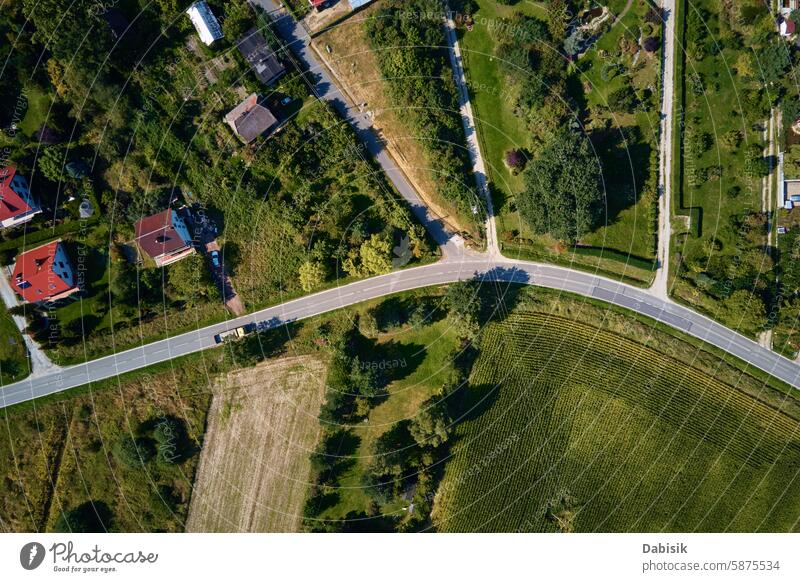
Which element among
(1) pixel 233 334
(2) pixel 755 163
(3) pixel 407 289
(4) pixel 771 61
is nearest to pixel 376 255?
(3) pixel 407 289

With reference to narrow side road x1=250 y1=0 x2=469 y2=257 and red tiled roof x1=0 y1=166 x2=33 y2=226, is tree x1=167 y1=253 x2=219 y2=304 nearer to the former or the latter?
red tiled roof x1=0 y1=166 x2=33 y2=226

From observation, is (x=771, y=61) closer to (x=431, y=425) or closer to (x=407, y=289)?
(x=407, y=289)

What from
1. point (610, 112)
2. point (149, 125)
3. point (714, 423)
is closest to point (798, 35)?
point (610, 112)

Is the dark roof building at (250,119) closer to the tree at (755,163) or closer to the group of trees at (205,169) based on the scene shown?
the group of trees at (205,169)

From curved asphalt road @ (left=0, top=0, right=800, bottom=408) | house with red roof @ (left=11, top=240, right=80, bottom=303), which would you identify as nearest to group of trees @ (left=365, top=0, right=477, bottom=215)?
curved asphalt road @ (left=0, top=0, right=800, bottom=408)

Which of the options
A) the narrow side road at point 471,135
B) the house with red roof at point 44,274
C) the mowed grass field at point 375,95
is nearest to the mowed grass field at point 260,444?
the house with red roof at point 44,274
